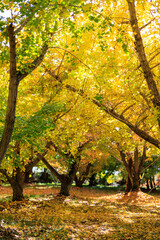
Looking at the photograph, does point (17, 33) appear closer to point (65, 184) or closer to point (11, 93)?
point (11, 93)

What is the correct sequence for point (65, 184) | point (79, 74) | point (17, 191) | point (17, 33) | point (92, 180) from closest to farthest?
point (17, 33) < point (79, 74) < point (17, 191) < point (65, 184) < point (92, 180)

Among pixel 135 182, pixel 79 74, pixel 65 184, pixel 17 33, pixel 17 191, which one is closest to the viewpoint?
pixel 17 33

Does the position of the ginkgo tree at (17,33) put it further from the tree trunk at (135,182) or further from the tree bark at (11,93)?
the tree trunk at (135,182)

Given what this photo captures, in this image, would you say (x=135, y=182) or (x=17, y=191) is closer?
(x=17, y=191)

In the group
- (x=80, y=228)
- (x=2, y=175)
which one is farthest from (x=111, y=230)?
(x=2, y=175)

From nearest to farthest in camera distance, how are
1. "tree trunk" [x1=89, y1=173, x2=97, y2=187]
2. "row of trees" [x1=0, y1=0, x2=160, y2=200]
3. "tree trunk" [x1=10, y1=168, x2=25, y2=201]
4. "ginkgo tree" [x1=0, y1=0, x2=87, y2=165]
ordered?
"ginkgo tree" [x1=0, y1=0, x2=87, y2=165], "row of trees" [x1=0, y1=0, x2=160, y2=200], "tree trunk" [x1=10, y1=168, x2=25, y2=201], "tree trunk" [x1=89, y1=173, x2=97, y2=187]

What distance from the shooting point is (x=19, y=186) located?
1164cm

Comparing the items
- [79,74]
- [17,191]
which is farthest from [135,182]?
[79,74]

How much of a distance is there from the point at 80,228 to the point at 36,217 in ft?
6.11

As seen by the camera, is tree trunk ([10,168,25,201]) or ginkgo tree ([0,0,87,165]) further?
tree trunk ([10,168,25,201])

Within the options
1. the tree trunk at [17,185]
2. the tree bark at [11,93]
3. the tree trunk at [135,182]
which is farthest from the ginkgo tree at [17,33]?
the tree trunk at [135,182]

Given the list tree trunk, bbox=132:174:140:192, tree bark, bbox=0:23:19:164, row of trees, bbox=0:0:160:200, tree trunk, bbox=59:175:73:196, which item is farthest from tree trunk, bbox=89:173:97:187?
tree bark, bbox=0:23:19:164

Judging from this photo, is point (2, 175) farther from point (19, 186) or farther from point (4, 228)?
point (4, 228)

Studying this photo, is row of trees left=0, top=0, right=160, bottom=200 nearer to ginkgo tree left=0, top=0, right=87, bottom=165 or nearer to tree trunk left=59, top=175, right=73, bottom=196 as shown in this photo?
ginkgo tree left=0, top=0, right=87, bottom=165
